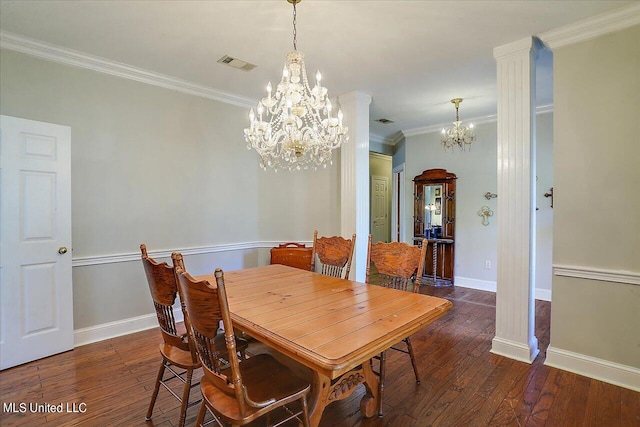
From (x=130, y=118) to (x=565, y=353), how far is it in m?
4.52

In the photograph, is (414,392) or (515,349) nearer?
(414,392)

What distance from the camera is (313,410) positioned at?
60.8 inches

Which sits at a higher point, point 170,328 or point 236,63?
point 236,63

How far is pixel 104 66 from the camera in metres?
3.03

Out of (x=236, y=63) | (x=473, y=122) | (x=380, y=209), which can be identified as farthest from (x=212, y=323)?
(x=380, y=209)

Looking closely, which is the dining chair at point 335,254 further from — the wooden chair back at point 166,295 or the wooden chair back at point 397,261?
the wooden chair back at point 166,295

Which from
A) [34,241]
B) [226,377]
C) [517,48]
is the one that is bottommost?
[226,377]

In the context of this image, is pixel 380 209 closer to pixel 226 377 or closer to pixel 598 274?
pixel 598 274

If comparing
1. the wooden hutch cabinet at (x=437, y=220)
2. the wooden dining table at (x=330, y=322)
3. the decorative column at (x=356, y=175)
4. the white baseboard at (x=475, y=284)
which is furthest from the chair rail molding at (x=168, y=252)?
the white baseboard at (x=475, y=284)

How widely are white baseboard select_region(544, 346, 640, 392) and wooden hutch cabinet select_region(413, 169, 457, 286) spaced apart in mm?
2729

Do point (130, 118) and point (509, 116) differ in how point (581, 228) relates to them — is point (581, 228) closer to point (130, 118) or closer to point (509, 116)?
point (509, 116)

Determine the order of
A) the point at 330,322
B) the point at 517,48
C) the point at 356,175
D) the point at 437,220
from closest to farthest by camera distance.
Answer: the point at 330,322 < the point at 517,48 < the point at 356,175 < the point at 437,220

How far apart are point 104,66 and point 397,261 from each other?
3290mm
